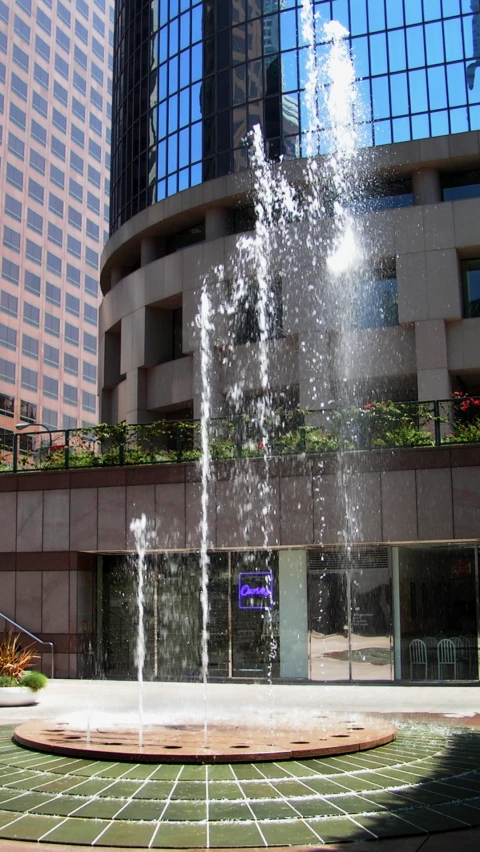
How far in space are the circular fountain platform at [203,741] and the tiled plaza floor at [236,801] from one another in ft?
0.36

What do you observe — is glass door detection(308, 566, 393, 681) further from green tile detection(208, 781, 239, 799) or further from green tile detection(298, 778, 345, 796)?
green tile detection(208, 781, 239, 799)

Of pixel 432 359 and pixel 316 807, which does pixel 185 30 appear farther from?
pixel 316 807

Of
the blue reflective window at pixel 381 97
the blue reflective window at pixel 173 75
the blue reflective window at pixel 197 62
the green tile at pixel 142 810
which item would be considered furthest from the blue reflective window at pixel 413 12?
the green tile at pixel 142 810

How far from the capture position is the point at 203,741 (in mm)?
10297

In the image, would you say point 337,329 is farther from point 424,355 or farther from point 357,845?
point 357,845

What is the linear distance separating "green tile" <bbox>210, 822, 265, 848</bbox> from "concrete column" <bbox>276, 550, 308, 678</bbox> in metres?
15.1

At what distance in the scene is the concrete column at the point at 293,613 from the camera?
22.5 metres

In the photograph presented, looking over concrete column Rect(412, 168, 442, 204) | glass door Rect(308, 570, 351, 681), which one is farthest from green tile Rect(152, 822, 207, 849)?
concrete column Rect(412, 168, 442, 204)

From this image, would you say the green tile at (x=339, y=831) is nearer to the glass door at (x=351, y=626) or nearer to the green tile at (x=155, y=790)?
the green tile at (x=155, y=790)

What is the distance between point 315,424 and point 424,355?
7.77 m

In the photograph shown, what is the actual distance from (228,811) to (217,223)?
92.7 feet

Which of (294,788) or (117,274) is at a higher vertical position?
(117,274)

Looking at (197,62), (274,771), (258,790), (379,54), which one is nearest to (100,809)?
(258,790)

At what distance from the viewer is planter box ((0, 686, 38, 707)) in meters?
17.5
